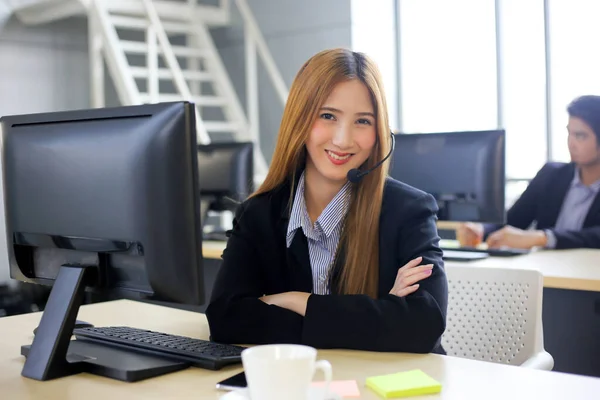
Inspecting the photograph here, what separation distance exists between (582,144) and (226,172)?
1.65 m

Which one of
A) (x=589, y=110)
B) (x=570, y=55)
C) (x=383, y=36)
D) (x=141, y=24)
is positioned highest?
(x=141, y=24)

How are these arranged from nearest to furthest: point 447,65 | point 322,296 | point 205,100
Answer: point 322,296 < point 447,65 < point 205,100

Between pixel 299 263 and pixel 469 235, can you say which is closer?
pixel 299 263

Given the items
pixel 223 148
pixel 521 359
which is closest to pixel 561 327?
pixel 521 359

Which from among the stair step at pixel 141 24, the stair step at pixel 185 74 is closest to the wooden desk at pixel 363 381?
the stair step at pixel 185 74

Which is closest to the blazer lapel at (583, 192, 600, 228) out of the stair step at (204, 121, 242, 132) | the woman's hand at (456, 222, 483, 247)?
the woman's hand at (456, 222, 483, 247)

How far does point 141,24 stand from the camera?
19.0 feet

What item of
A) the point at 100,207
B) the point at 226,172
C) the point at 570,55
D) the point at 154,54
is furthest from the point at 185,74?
the point at 100,207

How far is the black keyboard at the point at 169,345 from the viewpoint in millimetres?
1396

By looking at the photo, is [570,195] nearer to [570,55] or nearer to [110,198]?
[570,55]

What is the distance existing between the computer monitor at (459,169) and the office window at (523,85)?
90.3 inches

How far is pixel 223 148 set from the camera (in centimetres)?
350

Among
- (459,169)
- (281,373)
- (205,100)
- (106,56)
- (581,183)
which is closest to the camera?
(281,373)

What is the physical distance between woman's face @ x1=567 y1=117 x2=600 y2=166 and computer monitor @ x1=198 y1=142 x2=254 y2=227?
4.91ft
